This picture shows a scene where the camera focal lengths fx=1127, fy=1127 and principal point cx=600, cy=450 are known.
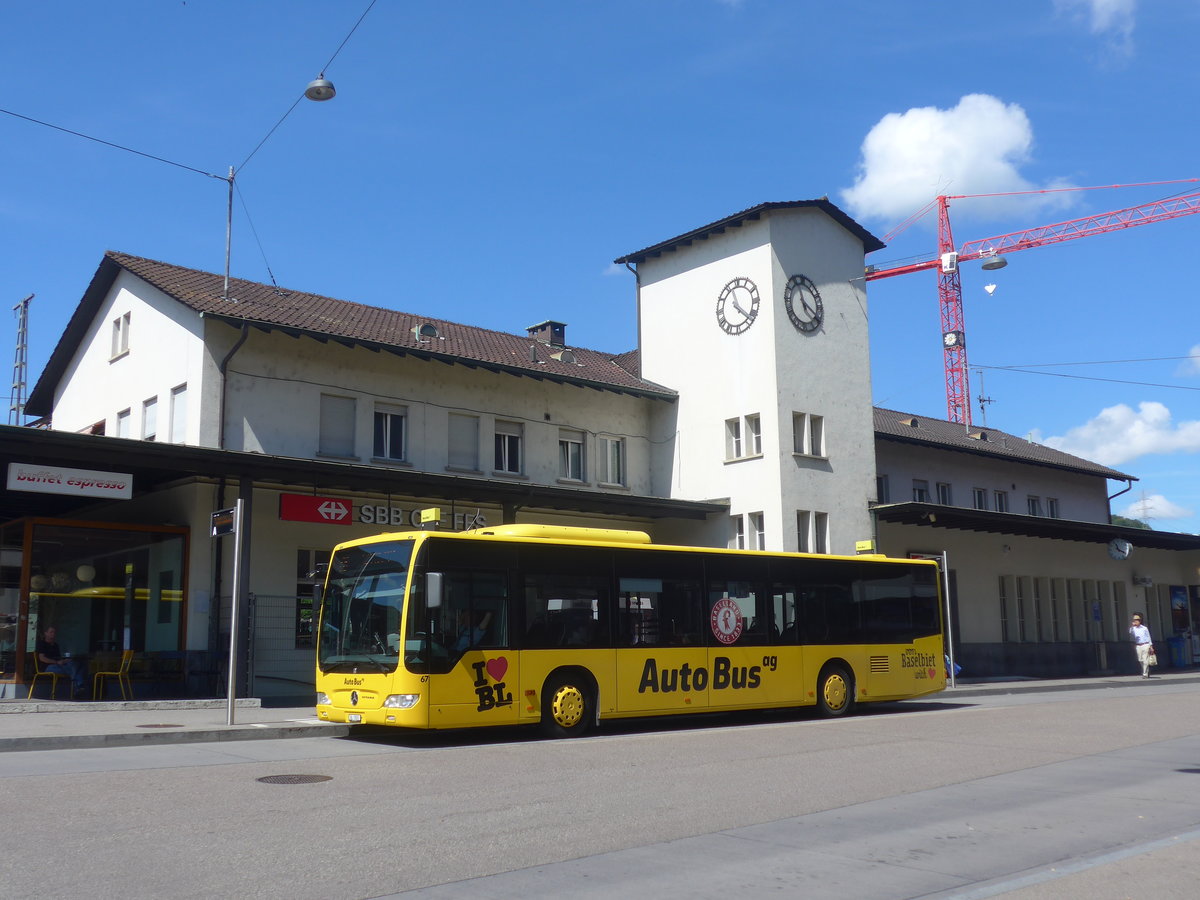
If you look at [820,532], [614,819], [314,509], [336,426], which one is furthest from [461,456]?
[614,819]

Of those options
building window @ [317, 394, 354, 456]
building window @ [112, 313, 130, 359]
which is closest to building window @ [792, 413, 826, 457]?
building window @ [317, 394, 354, 456]

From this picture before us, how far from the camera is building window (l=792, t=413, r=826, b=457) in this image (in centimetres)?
2917

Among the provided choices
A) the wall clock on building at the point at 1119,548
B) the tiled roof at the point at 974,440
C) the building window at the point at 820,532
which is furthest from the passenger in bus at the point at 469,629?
the wall clock on building at the point at 1119,548

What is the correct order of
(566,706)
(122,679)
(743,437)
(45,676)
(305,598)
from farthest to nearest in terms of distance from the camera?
(743,437) < (305,598) < (45,676) < (122,679) < (566,706)

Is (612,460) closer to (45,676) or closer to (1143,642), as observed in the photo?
(45,676)

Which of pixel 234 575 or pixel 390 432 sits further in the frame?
pixel 390 432

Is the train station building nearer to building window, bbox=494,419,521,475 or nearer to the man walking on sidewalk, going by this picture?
building window, bbox=494,419,521,475

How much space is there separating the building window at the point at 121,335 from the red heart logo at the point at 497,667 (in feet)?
53.6

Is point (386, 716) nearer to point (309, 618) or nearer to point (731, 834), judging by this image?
→ point (731, 834)

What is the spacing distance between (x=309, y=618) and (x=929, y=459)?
21.8 m

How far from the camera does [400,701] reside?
13.9 metres

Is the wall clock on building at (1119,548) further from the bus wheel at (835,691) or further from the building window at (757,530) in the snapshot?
the bus wheel at (835,691)

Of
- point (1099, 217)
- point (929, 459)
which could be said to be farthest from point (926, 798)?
point (1099, 217)

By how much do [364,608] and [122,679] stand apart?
316 inches
